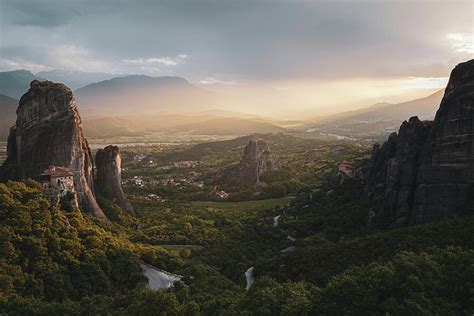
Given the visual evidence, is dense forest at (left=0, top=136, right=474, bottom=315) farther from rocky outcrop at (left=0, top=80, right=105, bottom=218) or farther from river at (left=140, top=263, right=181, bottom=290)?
rocky outcrop at (left=0, top=80, right=105, bottom=218)

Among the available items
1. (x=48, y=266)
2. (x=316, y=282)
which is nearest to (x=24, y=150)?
(x=48, y=266)

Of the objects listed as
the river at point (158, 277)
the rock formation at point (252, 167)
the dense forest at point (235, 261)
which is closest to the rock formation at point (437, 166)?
the dense forest at point (235, 261)

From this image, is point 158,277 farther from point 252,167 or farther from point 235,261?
point 252,167

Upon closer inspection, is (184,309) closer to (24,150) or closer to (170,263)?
(170,263)

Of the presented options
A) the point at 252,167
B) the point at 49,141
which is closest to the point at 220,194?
the point at 252,167

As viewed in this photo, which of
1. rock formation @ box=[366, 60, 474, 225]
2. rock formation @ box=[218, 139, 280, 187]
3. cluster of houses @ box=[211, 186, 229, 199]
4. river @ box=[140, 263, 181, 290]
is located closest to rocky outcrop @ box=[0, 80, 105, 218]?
river @ box=[140, 263, 181, 290]
